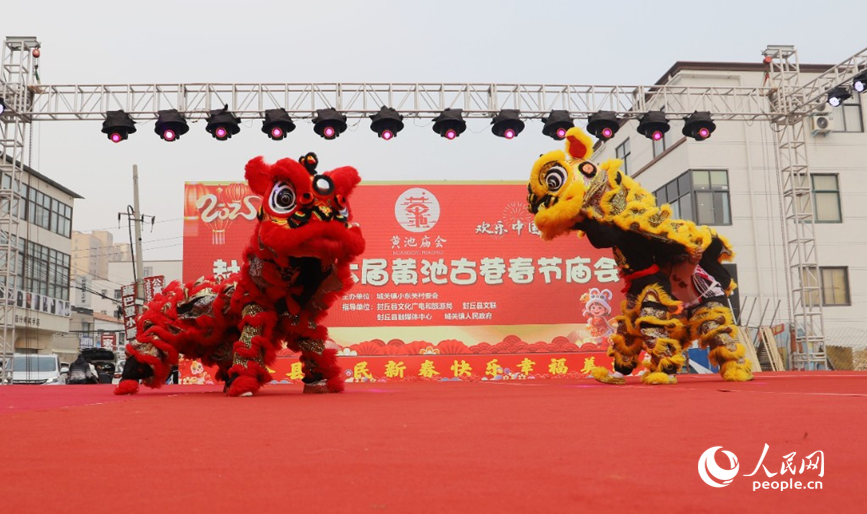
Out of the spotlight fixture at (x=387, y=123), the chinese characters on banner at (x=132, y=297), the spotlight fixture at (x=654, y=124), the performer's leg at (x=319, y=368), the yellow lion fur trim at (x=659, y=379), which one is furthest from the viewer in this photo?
the chinese characters on banner at (x=132, y=297)

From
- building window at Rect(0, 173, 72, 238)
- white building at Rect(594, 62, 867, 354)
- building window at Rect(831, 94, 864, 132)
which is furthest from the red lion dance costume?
building window at Rect(0, 173, 72, 238)

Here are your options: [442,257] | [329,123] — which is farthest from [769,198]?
[329,123]

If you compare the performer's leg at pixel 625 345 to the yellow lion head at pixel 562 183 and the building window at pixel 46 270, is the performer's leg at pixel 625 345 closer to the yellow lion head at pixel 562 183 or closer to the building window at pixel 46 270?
the yellow lion head at pixel 562 183

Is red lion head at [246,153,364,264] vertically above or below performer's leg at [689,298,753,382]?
above

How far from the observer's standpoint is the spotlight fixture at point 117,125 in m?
8.20

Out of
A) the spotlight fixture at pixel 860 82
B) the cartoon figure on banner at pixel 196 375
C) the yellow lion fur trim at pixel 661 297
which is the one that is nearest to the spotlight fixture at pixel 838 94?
the spotlight fixture at pixel 860 82

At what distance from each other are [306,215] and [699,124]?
609 centimetres

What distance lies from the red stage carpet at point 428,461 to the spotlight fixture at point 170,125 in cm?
622

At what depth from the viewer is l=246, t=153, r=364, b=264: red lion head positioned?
4254 millimetres

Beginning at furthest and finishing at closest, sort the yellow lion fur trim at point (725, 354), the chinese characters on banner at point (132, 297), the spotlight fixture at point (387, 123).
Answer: the chinese characters on banner at point (132, 297) → the spotlight fixture at point (387, 123) → the yellow lion fur trim at point (725, 354)

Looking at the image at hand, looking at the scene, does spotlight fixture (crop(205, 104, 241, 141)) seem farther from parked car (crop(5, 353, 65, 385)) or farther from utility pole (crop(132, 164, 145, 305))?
parked car (crop(5, 353, 65, 385))

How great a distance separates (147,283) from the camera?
10219mm

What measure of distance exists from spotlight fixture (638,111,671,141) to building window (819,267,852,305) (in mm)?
6349

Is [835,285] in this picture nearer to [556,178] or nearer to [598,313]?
[598,313]
